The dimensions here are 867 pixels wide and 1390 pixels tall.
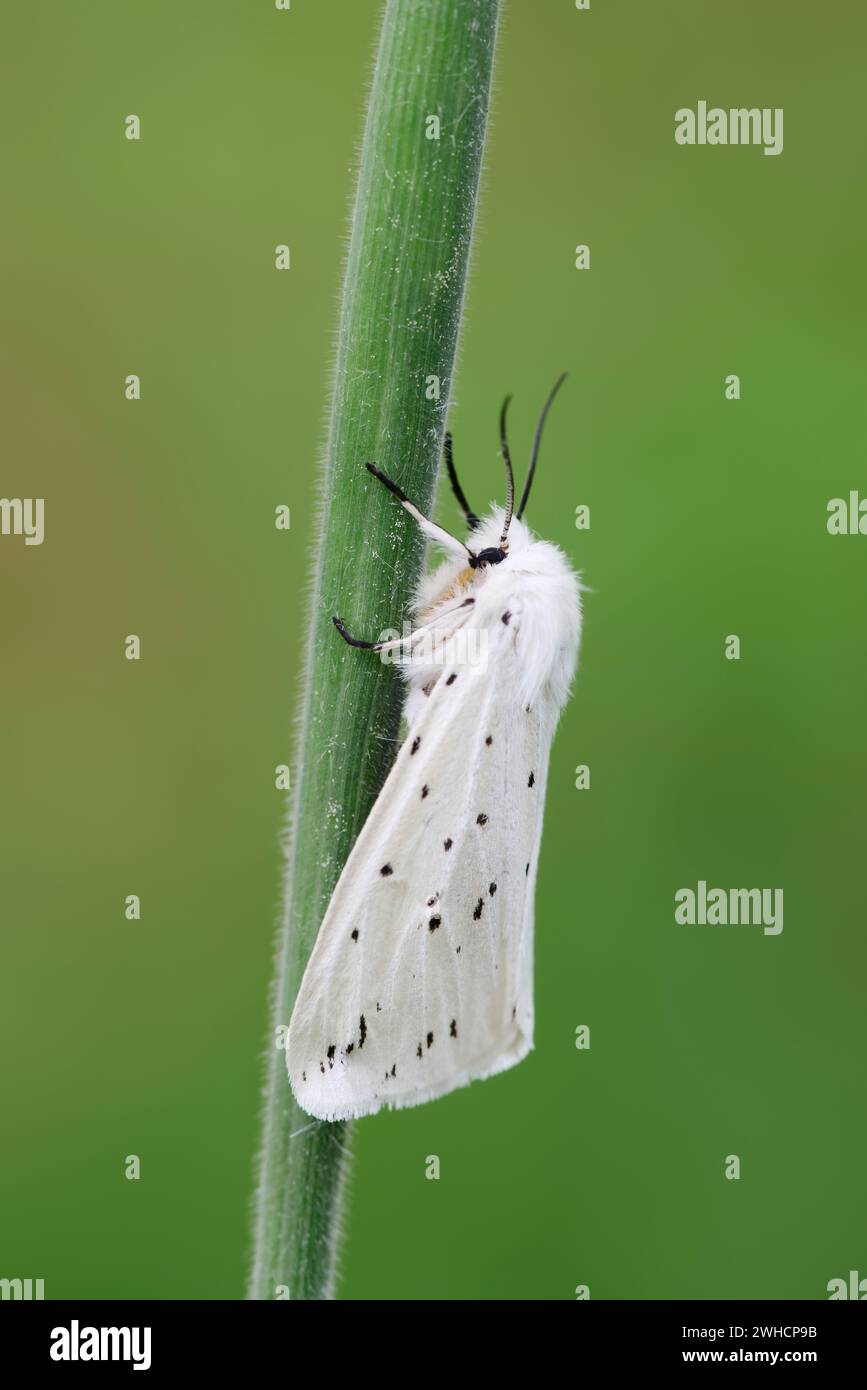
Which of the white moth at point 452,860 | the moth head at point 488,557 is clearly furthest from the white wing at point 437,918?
the moth head at point 488,557

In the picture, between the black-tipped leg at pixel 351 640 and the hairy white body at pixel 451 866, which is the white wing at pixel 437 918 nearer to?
the hairy white body at pixel 451 866

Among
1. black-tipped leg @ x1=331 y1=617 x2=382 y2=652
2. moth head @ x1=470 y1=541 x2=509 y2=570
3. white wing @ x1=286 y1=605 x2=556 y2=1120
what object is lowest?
white wing @ x1=286 y1=605 x2=556 y2=1120

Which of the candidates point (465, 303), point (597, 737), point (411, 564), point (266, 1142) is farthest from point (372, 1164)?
point (465, 303)

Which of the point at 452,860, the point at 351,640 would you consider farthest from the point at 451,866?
the point at 351,640

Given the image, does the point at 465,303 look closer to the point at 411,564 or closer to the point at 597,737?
the point at 411,564

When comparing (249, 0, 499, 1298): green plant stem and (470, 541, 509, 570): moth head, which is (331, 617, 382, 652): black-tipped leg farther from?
(470, 541, 509, 570): moth head

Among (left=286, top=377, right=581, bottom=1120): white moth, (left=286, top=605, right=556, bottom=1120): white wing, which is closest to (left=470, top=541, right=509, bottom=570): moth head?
(left=286, top=377, right=581, bottom=1120): white moth

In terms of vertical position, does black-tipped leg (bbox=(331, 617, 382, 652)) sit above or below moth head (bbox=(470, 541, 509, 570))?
below

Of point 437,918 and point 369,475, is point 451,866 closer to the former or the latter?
point 437,918
